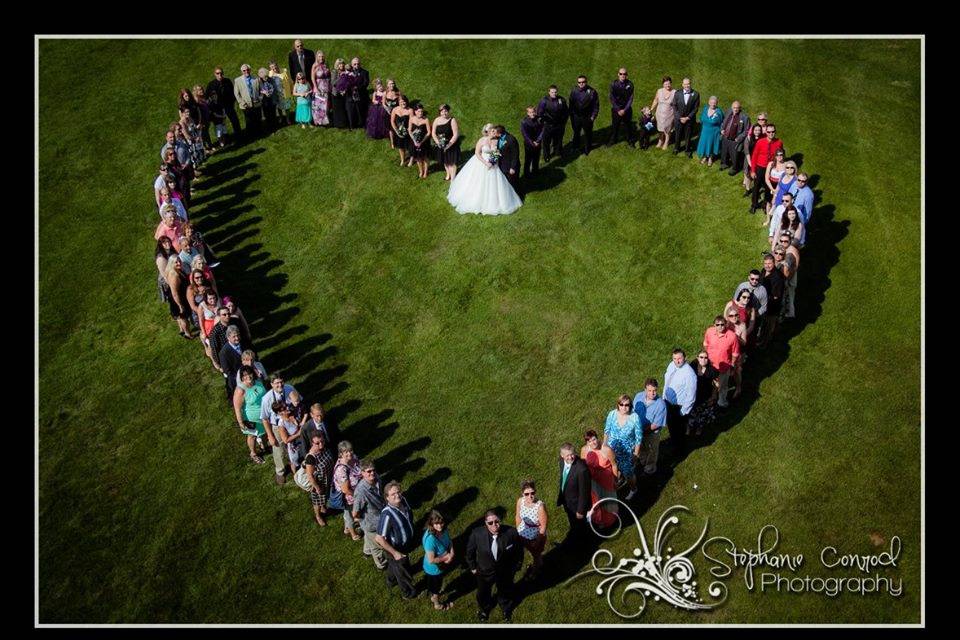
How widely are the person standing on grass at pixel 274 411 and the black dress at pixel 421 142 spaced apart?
24.1ft

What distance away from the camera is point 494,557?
34.1ft

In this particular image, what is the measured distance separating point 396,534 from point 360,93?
1174 cm

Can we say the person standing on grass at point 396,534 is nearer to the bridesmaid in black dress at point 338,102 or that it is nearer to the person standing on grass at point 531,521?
the person standing on grass at point 531,521

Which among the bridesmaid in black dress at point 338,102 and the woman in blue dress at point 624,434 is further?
the bridesmaid in black dress at point 338,102

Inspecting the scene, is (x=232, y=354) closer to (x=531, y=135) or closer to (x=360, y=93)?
(x=531, y=135)

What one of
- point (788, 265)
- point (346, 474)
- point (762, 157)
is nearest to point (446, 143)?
point (762, 157)

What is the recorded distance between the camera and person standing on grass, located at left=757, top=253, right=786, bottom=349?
13.8m

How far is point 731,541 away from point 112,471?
28.4 feet

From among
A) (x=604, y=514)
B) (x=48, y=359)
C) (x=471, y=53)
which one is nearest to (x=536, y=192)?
(x=471, y=53)

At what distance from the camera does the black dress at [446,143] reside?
17828 millimetres

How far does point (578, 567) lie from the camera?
1159cm

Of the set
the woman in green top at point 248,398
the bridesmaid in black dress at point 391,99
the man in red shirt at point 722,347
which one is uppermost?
the bridesmaid in black dress at point 391,99

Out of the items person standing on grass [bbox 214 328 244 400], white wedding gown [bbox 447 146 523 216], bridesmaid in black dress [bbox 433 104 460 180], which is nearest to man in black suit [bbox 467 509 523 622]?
person standing on grass [bbox 214 328 244 400]

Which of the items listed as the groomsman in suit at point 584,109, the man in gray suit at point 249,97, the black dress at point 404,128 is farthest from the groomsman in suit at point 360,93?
the groomsman in suit at point 584,109
